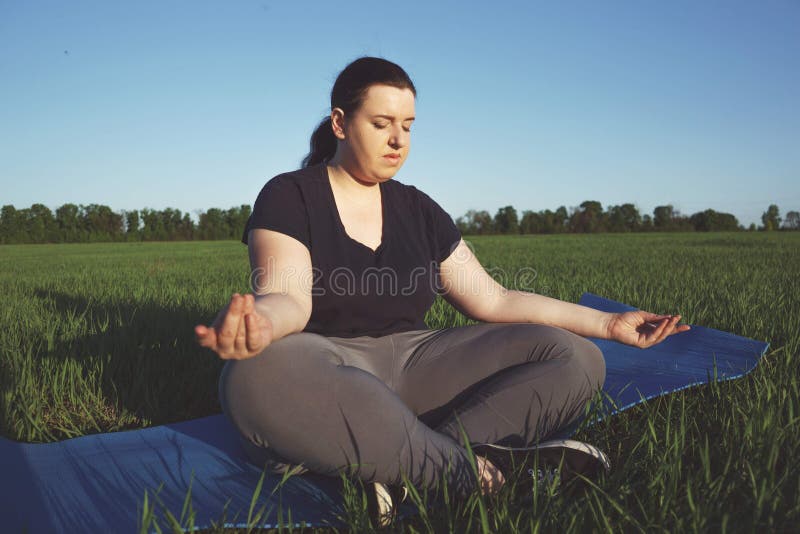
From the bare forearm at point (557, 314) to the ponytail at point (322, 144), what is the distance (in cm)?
100

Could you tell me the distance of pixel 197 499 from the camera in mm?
1550

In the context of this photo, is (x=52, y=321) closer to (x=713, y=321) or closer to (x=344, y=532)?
(x=344, y=532)

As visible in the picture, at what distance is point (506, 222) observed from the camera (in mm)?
68812

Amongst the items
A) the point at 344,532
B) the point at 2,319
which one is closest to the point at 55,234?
the point at 2,319

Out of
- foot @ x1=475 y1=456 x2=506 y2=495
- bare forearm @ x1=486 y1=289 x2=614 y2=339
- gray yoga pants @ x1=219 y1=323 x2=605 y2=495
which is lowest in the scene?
foot @ x1=475 y1=456 x2=506 y2=495

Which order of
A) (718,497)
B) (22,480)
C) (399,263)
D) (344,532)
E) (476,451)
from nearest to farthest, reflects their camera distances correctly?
(718,497) < (344,532) < (476,451) < (22,480) < (399,263)

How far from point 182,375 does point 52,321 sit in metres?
1.66

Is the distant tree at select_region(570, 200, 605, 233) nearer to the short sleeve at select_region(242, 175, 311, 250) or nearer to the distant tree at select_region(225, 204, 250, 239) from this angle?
the distant tree at select_region(225, 204, 250, 239)

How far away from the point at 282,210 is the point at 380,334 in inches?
22.4

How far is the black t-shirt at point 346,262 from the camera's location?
1884mm

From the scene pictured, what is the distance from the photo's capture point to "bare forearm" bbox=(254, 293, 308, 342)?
142 centimetres

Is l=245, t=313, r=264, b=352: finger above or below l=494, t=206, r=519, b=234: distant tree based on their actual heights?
below

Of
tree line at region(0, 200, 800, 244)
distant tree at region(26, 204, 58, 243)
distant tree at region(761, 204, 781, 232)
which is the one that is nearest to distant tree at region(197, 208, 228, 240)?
tree line at region(0, 200, 800, 244)

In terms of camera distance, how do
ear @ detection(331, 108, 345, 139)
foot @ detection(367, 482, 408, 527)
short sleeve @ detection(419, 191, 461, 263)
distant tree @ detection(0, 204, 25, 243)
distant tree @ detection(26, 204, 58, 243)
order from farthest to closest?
distant tree @ detection(26, 204, 58, 243) < distant tree @ detection(0, 204, 25, 243) < short sleeve @ detection(419, 191, 461, 263) < ear @ detection(331, 108, 345, 139) < foot @ detection(367, 482, 408, 527)
